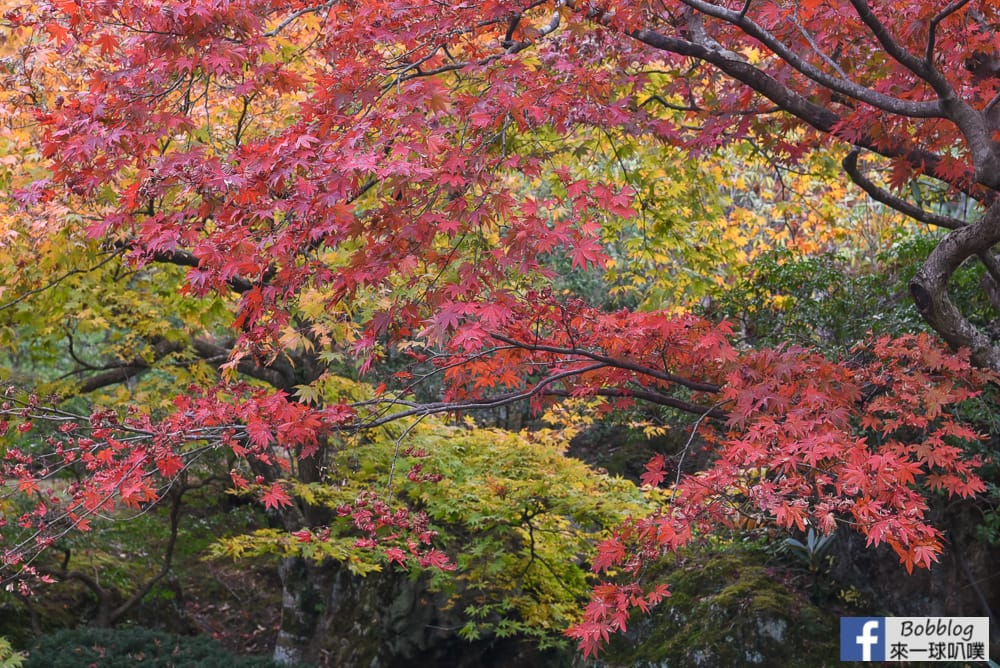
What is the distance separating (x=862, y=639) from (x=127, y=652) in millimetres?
5911

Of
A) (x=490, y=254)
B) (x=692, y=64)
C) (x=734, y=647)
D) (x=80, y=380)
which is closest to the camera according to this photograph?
(x=490, y=254)

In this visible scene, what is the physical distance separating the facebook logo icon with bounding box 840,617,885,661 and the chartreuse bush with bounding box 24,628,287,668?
180 inches

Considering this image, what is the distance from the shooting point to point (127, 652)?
293 inches

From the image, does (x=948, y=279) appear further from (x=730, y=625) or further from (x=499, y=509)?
(x=499, y=509)

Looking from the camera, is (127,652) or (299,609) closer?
(127,652)

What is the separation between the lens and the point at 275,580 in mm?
10883

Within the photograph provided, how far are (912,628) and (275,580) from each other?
7537mm

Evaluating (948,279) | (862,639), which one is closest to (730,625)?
(862,639)

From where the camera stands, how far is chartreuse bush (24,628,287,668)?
276 inches

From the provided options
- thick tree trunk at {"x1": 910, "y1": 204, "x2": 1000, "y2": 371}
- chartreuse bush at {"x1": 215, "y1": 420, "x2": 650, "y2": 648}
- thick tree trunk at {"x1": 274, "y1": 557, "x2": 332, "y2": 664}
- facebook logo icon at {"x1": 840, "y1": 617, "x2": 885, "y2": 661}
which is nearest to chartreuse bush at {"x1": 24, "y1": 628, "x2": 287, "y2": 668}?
thick tree trunk at {"x1": 274, "y1": 557, "x2": 332, "y2": 664}

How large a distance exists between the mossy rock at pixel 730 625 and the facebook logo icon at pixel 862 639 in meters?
0.09

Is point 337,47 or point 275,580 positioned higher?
point 337,47

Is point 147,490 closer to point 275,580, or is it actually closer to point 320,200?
point 320,200

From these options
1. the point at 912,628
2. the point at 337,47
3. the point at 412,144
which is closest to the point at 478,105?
the point at 412,144
